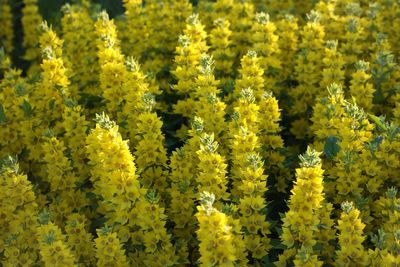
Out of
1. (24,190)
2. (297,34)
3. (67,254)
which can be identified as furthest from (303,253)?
(297,34)

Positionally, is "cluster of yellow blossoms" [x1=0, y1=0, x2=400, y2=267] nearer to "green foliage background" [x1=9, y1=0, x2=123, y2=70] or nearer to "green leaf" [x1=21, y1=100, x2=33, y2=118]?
"green leaf" [x1=21, y1=100, x2=33, y2=118]

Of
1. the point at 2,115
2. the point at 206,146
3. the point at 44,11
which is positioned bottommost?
the point at 2,115

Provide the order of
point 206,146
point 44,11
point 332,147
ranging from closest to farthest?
point 206,146 < point 332,147 < point 44,11

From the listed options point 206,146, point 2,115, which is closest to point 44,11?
point 2,115

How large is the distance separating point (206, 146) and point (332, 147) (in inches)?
33.6

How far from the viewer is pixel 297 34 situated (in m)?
5.00

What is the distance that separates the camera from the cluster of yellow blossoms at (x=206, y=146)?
313cm

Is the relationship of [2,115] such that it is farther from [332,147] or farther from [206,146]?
[332,147]

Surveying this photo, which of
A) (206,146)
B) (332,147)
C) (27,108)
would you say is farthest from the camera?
(27,108)

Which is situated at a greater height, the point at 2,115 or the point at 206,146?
the point at 206,146

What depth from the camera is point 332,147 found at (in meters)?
3.63

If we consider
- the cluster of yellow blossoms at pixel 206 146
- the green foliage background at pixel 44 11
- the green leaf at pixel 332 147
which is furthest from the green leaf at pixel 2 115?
the green foliage background at pixel 44 11

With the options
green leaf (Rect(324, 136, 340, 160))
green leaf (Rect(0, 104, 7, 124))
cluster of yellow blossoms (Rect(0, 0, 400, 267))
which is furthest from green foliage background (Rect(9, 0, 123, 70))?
green leaf (Rect(324, 136, 340, 160))

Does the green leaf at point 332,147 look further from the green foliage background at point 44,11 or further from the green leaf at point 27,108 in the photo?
the green foliage background at point 44,11
